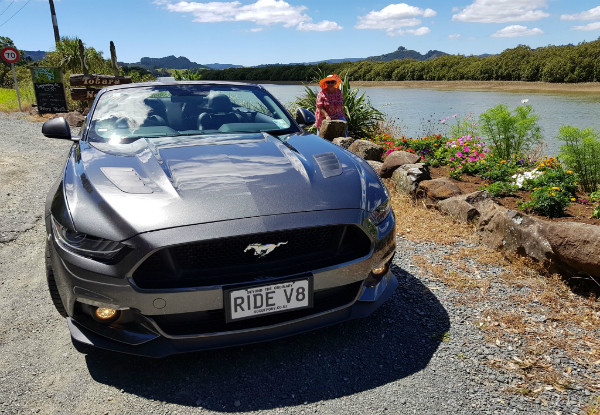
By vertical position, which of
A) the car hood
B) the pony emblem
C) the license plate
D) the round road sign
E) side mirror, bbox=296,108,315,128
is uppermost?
the round road sign

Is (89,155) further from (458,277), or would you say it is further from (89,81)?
(89,81)

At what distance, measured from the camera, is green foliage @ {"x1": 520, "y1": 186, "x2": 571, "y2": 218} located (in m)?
3.77

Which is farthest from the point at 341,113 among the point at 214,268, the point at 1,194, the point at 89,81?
the point at 89,81

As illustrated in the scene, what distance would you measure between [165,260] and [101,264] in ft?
0.88

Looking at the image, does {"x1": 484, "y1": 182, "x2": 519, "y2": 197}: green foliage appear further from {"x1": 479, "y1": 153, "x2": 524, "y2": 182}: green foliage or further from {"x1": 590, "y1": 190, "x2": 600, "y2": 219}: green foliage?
{"x1": 590, "y1": 190, "x2": 600, "y2": 219}: green foliage

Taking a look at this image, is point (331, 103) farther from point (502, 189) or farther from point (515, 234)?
point (515, 234)

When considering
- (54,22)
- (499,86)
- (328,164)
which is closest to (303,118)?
(328,164)

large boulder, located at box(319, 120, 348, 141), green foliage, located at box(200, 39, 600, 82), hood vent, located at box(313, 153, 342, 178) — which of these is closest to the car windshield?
hood vent, located at box(313, 153, 342, 178)

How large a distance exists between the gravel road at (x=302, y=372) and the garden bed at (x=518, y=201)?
1.21 m

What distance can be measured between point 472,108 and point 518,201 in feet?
16.0

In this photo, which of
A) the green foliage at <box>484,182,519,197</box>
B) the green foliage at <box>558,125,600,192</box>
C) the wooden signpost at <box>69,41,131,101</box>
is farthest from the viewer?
the wooden signpost at <box>69,41,131,101</box>

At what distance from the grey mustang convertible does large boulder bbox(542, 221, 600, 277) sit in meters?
1.31

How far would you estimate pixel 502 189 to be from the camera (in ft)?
14.8

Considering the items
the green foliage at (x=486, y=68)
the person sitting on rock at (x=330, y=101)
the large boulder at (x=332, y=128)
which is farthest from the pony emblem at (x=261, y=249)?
the green foliage at (x=486, y=68)
